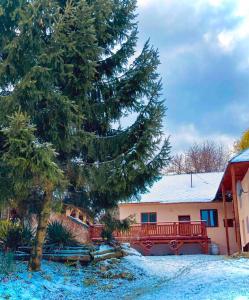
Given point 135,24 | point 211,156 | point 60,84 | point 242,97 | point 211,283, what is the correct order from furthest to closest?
point 211,156 → point 242,97 → point 135,24 → point 60,84 → point 211,283

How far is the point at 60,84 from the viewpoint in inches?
337

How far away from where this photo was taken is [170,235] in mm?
21000

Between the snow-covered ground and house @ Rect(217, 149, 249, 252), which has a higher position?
house @ Rect(217, 149, 249, 252)

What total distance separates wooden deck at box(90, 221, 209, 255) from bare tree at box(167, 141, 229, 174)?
19.3 meters

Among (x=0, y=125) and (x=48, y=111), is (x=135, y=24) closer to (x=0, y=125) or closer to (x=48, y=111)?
(x=48, y=111)

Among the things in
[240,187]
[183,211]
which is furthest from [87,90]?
[183,211]

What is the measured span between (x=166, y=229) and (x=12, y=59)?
1594 centimetres

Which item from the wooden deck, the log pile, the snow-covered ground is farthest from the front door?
the snow-covered ground

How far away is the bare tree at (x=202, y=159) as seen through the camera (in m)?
40.7

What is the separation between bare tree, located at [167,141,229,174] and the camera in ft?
133

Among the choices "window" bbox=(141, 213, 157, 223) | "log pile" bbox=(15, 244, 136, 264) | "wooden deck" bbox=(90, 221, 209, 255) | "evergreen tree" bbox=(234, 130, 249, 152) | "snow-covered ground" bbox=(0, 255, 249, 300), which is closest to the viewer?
"snow-covered ground" bbox=(0, 255, 249, 300)

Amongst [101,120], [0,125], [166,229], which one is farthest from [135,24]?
[166,229]

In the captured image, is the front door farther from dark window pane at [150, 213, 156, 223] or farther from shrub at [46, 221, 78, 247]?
shrub at [46, 221, 78, 247]

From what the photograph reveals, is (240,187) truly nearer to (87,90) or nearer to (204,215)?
(204,215)
